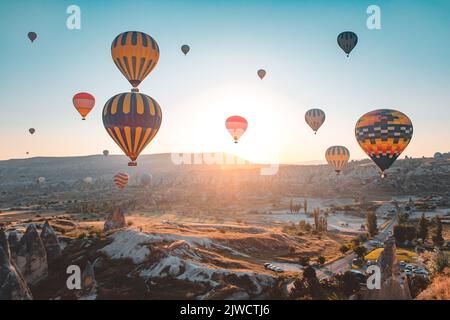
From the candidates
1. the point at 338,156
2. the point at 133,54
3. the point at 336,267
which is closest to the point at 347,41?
the point at 338,156

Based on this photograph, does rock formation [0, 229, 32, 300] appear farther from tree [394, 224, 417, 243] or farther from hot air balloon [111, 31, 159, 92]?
tree [394, 224, 417, 243]

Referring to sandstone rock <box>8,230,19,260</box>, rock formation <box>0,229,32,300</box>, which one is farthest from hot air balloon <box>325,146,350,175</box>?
rock formation <box>0,229,32,300</box>

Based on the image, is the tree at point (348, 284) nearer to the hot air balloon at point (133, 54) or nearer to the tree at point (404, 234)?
the tree at point (404, 234)

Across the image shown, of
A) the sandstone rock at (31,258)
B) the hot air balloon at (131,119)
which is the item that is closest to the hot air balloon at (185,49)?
the hot air balloon at (131,119)

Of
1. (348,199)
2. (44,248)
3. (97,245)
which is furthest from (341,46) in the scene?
(348,199)

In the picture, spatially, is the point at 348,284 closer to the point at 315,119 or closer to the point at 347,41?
the point at 347,41
